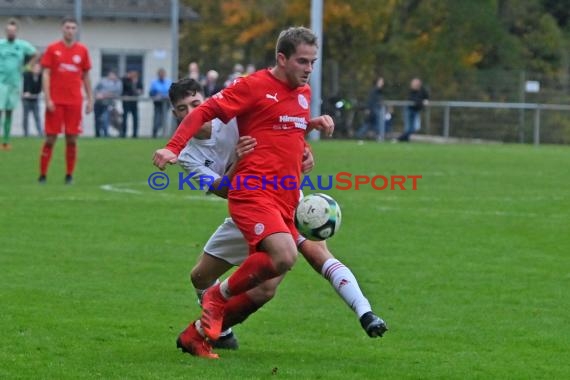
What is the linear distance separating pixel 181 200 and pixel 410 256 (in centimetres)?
529

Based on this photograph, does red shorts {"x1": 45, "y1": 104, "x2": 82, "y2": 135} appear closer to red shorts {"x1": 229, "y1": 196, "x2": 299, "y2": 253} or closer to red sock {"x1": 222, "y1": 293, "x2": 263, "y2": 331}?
red sock {"x1": 222, "y1": 293, "x2": 263, "y2": 331}

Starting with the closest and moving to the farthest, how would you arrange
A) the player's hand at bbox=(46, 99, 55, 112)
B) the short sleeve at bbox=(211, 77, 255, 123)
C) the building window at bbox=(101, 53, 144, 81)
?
the short sleeve at bbox=(211, 77, 255, 123) → the player's hand at bbox=(46, 99, 55, 112) → the building window at bbox=(101, 53, 144, 81)

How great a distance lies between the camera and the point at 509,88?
43750mm

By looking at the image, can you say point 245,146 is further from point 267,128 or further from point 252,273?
point 252,273

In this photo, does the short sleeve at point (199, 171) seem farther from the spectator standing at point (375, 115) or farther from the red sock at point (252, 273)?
the spectator standing at point (375, 115)

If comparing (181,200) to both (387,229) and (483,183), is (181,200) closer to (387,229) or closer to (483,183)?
(387,229)

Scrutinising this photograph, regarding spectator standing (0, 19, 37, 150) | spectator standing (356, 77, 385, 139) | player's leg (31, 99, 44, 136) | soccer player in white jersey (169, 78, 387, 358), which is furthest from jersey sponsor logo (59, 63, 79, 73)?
spectator standing (356, 77, 385, 139)

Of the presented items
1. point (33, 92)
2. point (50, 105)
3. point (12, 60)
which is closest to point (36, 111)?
point (33, 92)

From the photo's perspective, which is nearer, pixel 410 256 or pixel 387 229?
pixel 410 256

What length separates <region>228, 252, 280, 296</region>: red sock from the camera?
288 inches

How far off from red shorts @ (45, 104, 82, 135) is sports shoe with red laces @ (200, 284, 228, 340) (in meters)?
10.8

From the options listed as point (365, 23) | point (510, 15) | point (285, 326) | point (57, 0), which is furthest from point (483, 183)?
point (510, 15)

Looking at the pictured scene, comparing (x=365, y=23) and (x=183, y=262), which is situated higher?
(x=365, y=23)

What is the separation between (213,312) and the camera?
760 cm
